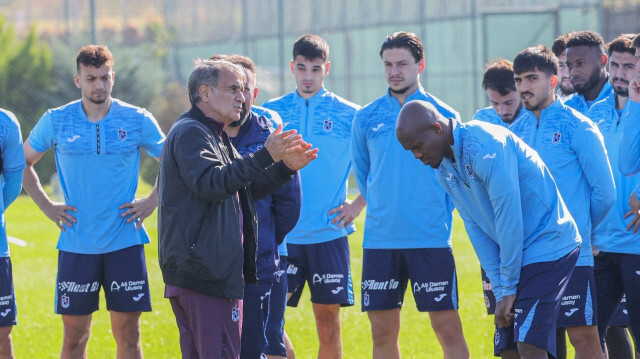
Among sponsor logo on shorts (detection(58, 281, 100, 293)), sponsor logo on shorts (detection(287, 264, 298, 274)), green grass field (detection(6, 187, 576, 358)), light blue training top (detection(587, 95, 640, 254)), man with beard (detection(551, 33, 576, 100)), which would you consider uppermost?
man with beard (detection(551, 33, 576, 100))

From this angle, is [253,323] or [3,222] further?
[3,222]

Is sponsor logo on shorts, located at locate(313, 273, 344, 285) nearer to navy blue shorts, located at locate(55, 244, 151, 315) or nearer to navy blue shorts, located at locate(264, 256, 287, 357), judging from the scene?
navy blue shorts, located at locate(264, 256, 287, 357)

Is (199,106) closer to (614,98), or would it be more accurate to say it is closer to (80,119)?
(80,119)

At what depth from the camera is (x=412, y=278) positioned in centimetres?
658

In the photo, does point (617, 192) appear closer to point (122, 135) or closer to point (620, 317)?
point (620, 317)

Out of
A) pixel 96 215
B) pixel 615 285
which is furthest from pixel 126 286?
pixel 615 285

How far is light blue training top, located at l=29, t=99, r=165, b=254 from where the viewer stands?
22.0 ft

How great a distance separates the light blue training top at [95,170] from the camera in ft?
22.0

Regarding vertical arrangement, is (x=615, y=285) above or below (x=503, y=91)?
below

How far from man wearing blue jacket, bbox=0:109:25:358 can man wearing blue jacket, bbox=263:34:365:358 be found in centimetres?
208

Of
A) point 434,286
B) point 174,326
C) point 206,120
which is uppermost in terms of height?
point 206,120

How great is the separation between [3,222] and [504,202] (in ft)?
11.5

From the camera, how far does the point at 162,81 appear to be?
22.8 meters

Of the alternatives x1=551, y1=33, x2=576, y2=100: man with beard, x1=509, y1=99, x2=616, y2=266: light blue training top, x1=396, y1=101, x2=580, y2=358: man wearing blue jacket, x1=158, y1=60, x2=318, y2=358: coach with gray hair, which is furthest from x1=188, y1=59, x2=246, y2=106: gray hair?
x1=551, y1=33, x2=576, y2=100: man with beard
